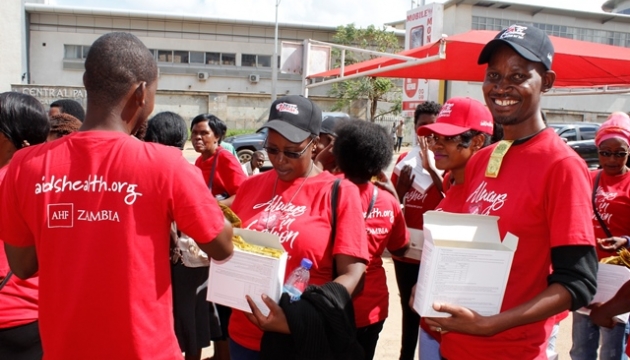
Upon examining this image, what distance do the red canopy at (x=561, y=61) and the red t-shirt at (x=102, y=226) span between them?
5.32m

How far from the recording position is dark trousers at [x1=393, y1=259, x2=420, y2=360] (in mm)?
3760

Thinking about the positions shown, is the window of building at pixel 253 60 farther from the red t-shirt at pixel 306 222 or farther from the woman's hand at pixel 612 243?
the red t-shirt at pixel 306 222

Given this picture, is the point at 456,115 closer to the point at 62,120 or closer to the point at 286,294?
the point at 286,294

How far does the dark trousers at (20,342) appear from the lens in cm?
232

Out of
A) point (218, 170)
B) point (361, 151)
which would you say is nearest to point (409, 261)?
point (361, 151)

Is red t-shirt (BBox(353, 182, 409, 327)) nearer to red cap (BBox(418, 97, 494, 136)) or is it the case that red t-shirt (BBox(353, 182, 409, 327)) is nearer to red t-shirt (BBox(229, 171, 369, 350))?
red cap (BBox(418, 97, 494, 136))

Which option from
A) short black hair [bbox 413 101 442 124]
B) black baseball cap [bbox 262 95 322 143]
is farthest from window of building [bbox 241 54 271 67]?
black baseball cap [bbox 262 95 322 143]

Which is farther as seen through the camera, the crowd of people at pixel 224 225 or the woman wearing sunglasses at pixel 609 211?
the woman wearing sunglasses at pixel 609 211

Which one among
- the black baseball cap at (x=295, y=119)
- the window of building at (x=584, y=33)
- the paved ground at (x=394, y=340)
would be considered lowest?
the paved ground at (x=394, y=340)

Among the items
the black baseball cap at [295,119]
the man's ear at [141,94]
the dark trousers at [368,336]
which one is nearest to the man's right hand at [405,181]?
the dark trousers at [368,336]

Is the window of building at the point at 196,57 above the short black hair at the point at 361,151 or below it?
above

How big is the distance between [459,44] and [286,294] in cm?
508

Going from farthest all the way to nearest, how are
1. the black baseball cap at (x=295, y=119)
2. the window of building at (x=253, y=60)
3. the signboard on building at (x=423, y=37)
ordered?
the window of building at (x=253, y=60), the signboard on building at (x=423, y=37), the black baseball cap at (x=295, y=119)

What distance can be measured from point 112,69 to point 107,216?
0.48 m
